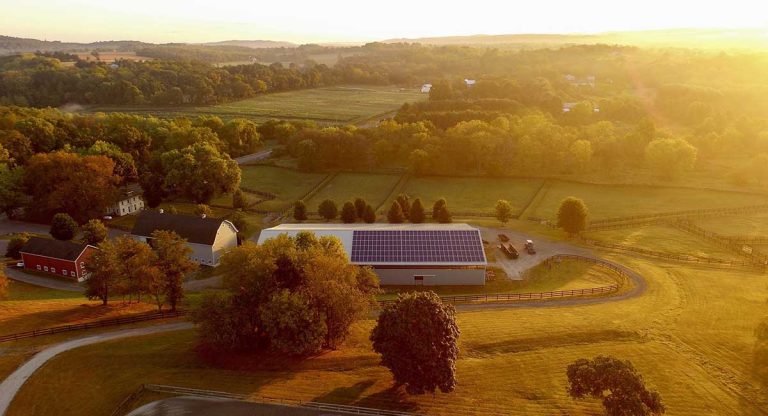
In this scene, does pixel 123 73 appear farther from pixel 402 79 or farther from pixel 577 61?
pixel 577 61

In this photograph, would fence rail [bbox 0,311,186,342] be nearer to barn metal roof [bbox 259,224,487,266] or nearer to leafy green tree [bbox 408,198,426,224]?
barn metal roof [bbox 259,224,487,266]

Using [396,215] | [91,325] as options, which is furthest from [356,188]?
[91,325]

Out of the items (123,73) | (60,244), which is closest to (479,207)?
(60,244)

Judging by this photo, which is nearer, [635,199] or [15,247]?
[15,247]

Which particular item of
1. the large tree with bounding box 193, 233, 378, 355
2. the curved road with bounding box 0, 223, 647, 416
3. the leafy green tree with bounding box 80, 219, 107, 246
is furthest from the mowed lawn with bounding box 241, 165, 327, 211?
the large tree with bounding box 193, 233, 378, 355

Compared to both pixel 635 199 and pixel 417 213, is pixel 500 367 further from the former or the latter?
pixel 635 199
